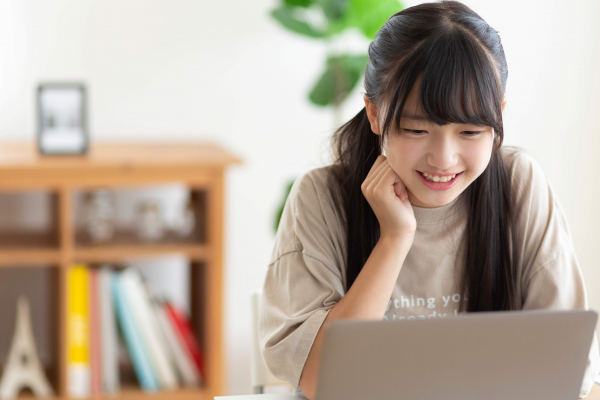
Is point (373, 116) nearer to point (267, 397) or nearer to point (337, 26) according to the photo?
point (267, 397)

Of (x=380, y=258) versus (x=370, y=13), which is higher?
(x=370, y=13)

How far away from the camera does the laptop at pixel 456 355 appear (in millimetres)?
709

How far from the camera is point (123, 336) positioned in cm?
204

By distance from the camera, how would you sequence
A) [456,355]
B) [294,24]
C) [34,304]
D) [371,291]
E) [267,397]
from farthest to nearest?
[34,304], [294,24], [371,291], [267,397], [456,355]

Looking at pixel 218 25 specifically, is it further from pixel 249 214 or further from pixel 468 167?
pixel 468 167

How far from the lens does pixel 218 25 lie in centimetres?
222

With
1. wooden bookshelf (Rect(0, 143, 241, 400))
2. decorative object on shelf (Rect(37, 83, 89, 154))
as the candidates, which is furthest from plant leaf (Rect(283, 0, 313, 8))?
decorative object on shelf (Rect(37, 83, 89, 154))

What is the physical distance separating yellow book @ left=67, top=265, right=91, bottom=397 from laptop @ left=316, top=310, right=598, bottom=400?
1.38 meters

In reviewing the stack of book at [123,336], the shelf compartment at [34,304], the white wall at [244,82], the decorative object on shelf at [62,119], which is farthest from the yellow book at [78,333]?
the white wall at [244,82]

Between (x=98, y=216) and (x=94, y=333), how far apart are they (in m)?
0.34

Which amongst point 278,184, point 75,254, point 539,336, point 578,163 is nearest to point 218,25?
point 278,184

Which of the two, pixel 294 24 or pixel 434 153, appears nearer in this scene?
pixel 434 153

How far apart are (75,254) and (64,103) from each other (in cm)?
43

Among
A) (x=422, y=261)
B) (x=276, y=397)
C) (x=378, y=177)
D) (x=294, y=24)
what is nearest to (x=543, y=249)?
(x=422, y=261)
